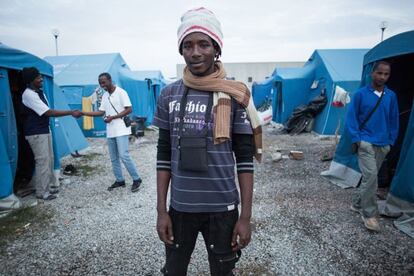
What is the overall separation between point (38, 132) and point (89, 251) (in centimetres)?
247

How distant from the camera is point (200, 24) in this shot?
145cm

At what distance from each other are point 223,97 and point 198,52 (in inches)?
11.8

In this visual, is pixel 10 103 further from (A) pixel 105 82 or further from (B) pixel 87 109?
(B) pixel 87 109

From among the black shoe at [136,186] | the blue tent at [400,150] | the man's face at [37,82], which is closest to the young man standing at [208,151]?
the blue tent at [400,150]

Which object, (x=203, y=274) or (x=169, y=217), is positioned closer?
(x=169, y=217)

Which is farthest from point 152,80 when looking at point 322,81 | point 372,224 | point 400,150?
point 372,224

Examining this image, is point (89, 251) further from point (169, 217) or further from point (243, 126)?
point (243, 126)

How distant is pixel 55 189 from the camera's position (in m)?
5.04

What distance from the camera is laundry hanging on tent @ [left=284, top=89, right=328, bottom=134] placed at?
36.1ft

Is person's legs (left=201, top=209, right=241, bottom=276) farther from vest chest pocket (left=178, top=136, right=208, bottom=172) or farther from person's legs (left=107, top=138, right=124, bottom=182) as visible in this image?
person's legs (left=107, top=138, right=124, bottom=182)

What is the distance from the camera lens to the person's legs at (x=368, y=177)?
332 cm

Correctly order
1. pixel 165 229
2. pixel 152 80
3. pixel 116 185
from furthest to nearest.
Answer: pixel 152 80 → pixel 116 185 → pixel 165 229

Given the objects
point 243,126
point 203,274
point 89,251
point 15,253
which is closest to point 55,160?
point 15,253

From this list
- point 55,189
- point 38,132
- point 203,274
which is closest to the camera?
point 203,274
